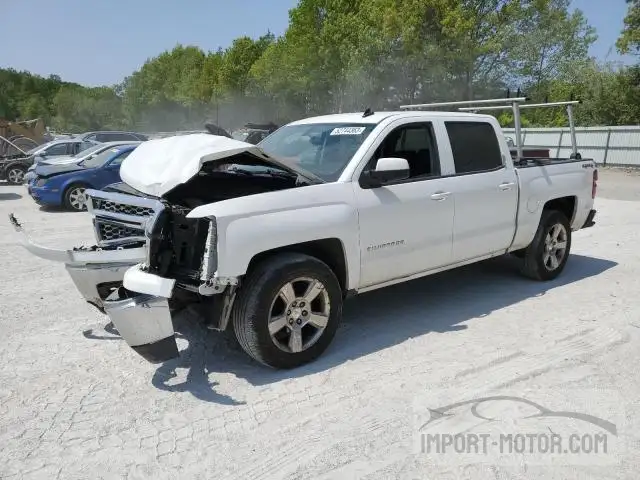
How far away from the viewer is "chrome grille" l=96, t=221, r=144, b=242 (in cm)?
425

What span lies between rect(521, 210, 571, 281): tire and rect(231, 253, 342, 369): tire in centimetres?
301

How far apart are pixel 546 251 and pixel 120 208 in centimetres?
465

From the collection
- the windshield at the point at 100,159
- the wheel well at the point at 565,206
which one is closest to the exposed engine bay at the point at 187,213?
the wheel well at the point at 565,206

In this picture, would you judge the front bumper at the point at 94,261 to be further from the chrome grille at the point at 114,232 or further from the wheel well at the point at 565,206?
the wheel well at the point at 565,206

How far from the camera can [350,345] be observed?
15.2 ft

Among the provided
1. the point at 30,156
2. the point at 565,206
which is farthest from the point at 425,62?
the point at 565,206

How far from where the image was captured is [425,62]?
2681cm

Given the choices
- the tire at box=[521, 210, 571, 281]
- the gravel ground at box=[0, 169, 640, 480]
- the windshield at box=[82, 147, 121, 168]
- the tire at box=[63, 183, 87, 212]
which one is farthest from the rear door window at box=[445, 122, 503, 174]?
the tire at box=[63, 183, 87, 212]

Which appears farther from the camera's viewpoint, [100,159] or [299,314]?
[100,159]

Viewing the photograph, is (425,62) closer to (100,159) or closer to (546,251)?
(100,159)

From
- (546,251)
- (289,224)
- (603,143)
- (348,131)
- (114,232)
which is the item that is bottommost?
(546,251)

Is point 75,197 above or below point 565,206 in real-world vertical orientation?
below

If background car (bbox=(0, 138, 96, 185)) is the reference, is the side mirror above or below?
above

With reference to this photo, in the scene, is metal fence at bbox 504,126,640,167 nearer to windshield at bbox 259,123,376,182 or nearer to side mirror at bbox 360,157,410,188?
windshield at bbox 259,123,376,182
